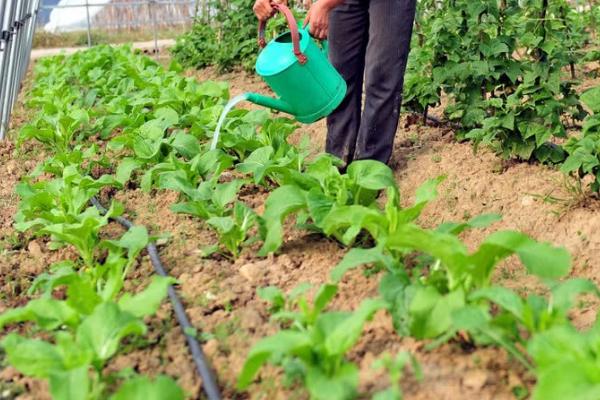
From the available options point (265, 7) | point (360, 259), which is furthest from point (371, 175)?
point (265, 7)

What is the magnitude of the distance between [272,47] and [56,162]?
55.9 inches

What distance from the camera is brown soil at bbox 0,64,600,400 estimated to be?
227 cm

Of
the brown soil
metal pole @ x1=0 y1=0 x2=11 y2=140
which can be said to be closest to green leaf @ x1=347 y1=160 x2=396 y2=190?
the brown soil

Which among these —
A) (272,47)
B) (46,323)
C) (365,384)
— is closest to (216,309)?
(46,323)

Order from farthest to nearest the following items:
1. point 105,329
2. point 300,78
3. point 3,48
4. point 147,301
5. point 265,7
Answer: point 3,48
point 265,7
point 300,78
point 147,301
point 105,329

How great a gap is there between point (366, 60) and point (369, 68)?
0.06m

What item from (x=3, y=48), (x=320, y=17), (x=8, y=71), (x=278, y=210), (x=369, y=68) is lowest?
(x=8, y=71)

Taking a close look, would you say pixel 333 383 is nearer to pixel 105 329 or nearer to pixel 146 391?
pixel 146 391

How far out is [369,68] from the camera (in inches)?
161

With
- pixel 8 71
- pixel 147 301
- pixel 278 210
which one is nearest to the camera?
pixel 147 301

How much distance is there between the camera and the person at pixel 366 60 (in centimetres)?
398

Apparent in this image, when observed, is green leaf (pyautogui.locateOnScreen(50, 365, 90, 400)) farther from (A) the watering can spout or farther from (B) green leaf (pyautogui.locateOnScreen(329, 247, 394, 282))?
(A) the watering can spout

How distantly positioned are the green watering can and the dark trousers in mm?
223

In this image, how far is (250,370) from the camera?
2.14 metres
